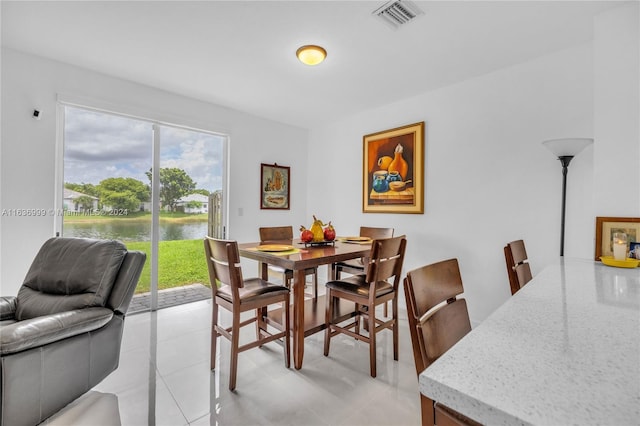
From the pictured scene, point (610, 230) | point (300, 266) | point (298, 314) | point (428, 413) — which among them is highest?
point (610, 230)

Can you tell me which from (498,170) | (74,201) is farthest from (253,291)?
(498,170)

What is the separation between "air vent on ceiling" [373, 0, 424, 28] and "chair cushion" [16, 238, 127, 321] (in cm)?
238

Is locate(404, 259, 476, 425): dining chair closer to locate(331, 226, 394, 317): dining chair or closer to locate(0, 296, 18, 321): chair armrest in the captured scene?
locate(331, 226, 394, 317): dining chair

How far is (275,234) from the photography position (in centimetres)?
310

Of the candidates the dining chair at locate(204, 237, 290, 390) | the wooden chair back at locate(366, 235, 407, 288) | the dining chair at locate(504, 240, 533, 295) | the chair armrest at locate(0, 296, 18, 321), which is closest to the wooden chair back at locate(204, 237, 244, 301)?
the dining chair at locate(204, 237, 290, 390)

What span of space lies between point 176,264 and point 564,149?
3963mm

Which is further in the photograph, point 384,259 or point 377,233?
point 377,233

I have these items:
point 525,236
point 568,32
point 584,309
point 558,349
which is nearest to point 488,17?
point 568,32

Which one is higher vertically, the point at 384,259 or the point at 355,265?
the point at 384,259

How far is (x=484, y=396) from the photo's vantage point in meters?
0.42

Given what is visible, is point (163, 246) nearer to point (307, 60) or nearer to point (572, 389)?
point (307, 60)

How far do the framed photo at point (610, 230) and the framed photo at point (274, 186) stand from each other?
11.4 feet

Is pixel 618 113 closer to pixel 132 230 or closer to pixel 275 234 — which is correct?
pixel 275 234

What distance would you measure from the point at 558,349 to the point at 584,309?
0.38 meters
